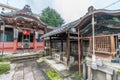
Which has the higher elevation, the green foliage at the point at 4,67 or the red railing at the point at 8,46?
the red railing at the point at 8,46

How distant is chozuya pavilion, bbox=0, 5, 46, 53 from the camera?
13503 millimetres

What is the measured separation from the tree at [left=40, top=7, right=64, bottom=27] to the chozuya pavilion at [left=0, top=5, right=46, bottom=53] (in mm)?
16632

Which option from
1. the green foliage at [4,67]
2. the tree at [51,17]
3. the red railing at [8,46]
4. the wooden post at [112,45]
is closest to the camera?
the wooden post at [112,45]

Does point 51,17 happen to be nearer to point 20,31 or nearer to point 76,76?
point 20,31

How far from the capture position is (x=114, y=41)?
4.66m

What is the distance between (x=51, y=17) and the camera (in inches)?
1368

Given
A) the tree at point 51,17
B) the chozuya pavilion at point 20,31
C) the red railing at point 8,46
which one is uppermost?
the tree at point 51,17

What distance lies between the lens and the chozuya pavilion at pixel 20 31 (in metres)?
13.5

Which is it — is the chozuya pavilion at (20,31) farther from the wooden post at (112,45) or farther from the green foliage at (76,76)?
the wooden post at (112,45)

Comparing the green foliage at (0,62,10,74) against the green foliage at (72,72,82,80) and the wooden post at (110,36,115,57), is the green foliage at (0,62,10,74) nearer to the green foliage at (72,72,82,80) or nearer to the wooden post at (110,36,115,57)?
the green foliage at (72,72,82,80)

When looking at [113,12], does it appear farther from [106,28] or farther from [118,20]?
[106,28]

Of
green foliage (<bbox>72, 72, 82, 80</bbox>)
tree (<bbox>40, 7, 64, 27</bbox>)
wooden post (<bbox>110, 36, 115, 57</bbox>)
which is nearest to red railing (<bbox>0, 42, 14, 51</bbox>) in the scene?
green foliage (<bbox>72, 72, 82, 80</bbox>)

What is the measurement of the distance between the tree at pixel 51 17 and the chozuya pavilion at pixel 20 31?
16.6 meters

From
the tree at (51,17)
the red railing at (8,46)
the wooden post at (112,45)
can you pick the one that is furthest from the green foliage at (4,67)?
the tree at (51,17)
